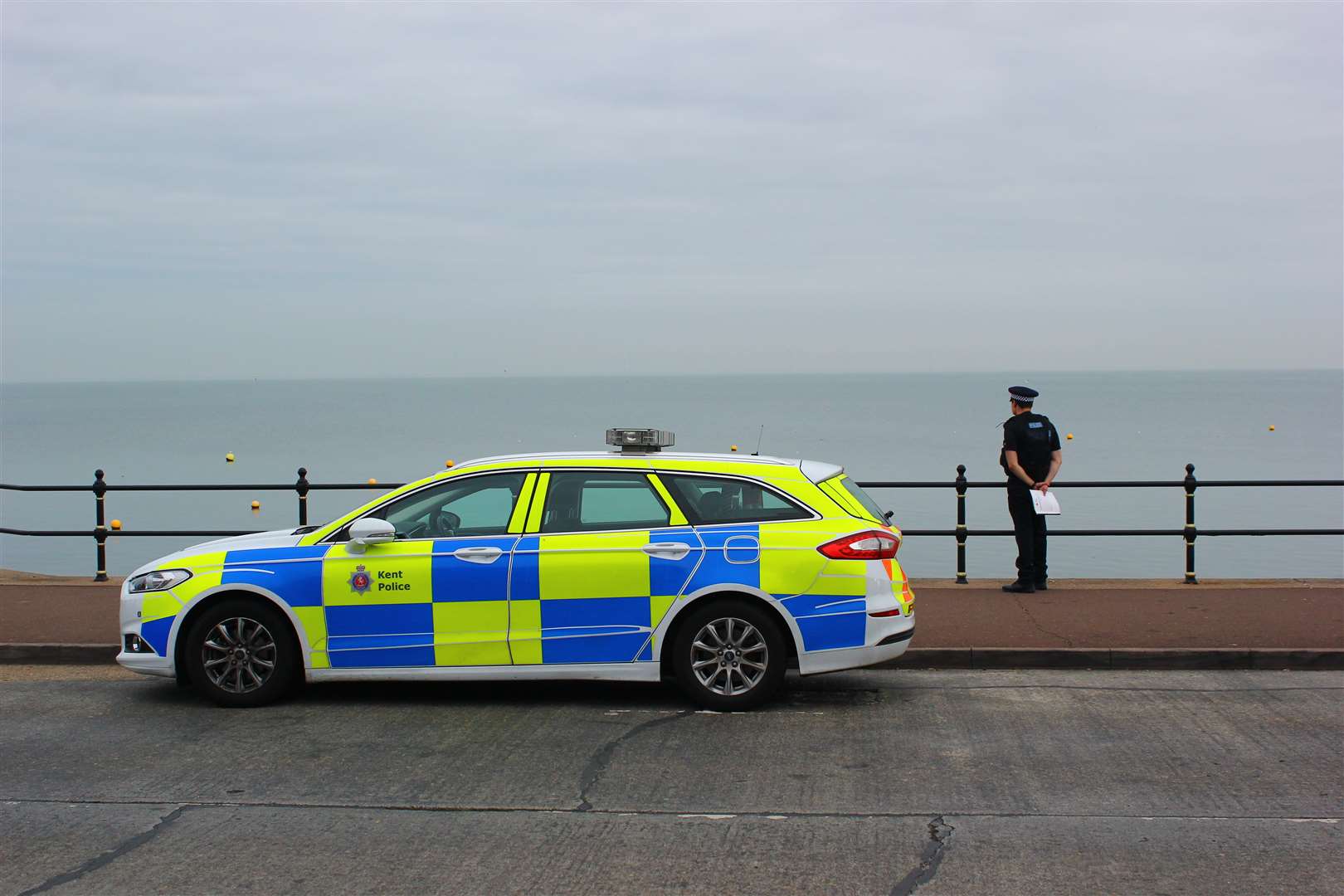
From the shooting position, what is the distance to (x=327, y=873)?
17.2 feet

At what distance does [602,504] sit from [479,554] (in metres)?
0.79

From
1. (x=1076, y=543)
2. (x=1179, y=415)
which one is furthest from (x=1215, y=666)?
(x=1179, y=415)

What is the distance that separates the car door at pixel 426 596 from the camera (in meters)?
8.04

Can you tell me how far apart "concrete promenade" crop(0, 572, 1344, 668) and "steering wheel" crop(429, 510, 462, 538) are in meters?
3.13

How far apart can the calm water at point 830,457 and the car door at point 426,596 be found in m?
16.7

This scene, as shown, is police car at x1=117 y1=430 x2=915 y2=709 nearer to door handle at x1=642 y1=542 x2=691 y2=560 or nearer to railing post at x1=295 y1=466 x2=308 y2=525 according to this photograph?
door handle at x1=642 y1=542 x2=691 y2=560

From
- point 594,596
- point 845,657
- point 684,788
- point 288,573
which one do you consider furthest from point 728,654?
point 288,573

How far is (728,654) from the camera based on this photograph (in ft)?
26.2

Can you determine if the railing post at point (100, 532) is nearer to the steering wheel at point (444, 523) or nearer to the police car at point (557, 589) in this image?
the police car at point (557, 589)

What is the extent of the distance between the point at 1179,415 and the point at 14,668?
97851mm

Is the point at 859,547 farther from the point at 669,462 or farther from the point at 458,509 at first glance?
the point at 458,509

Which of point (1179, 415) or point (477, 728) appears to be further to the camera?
point (1179, 415)

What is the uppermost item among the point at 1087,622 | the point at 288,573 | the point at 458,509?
the point at 458,509

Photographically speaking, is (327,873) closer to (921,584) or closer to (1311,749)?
(1311,749)
